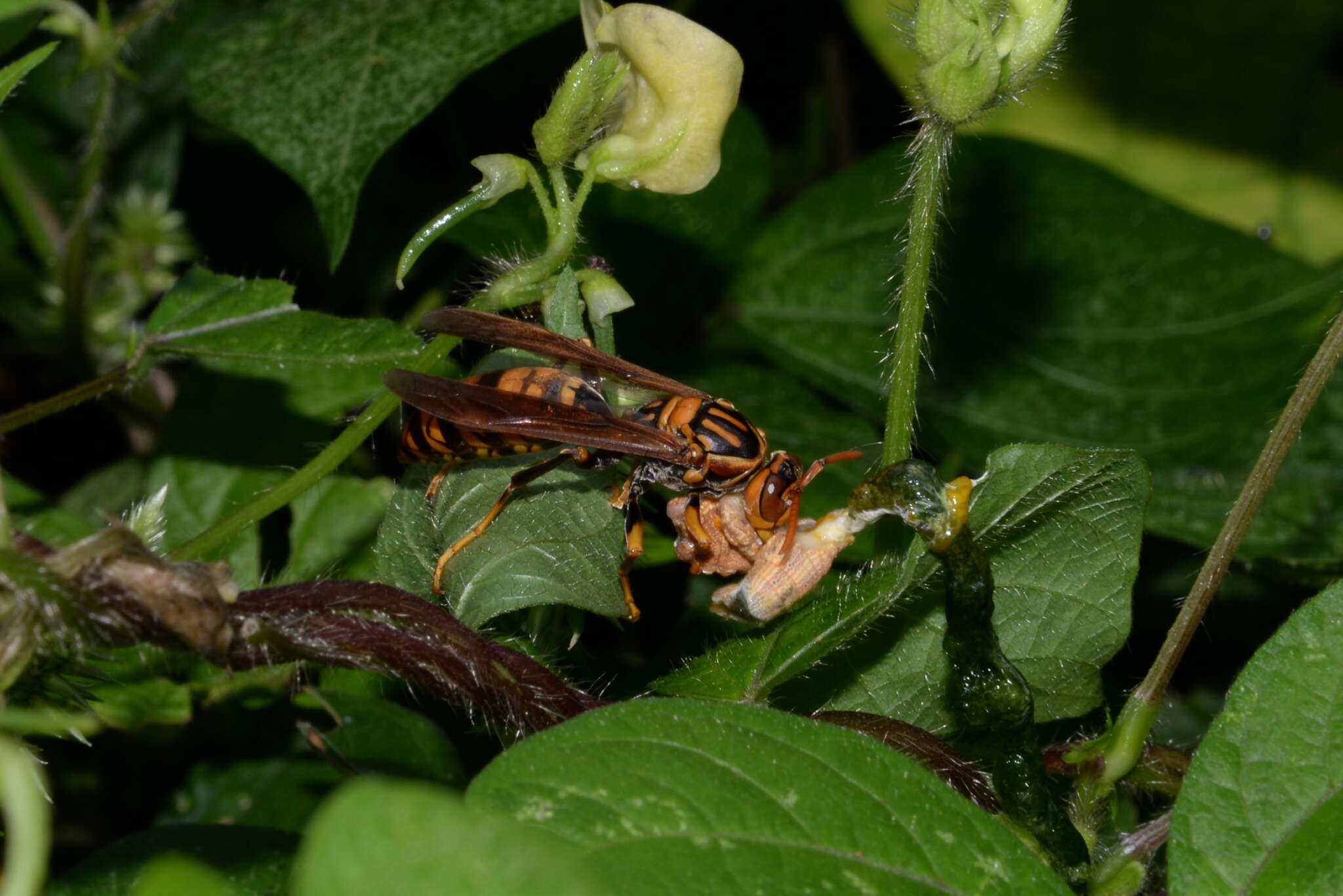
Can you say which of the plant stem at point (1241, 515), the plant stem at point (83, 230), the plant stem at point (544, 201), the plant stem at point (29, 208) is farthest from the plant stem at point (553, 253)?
the plant stem at point (29, 208)

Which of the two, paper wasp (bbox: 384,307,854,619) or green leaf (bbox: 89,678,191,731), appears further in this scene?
green leaf (bbox: 89,678,191,731)

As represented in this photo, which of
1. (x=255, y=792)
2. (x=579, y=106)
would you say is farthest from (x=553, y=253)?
(x=255, y=792)

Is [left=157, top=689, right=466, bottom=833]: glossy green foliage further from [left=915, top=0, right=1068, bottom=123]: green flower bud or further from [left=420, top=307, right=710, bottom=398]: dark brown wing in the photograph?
[left=915, top=0, right=1068, bottom=123]: green flower bud

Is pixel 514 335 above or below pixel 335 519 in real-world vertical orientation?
above

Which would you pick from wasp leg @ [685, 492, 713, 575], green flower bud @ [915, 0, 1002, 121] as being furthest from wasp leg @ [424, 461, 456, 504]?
green flower bud @ [915, 0, 1002, 121]

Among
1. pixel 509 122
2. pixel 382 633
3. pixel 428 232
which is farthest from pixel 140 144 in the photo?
pixel 382 633

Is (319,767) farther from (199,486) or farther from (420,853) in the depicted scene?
(420,853)

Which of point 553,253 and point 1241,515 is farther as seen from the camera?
point 553,253
